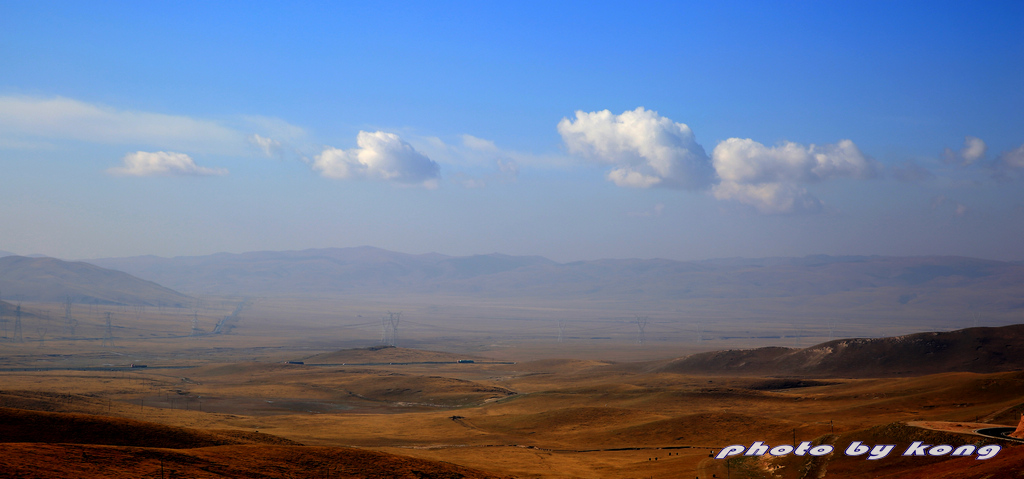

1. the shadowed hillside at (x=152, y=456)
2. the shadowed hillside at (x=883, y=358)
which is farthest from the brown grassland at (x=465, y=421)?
the shadowed hillside at (x=883, y=358)

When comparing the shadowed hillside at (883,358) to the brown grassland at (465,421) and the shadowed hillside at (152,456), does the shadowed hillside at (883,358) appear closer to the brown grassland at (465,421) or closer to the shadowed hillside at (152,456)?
the brown grassland at (465,421)

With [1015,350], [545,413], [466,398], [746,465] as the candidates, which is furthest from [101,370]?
[1015,350]

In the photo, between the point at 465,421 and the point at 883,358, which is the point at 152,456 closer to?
the point at 465,421

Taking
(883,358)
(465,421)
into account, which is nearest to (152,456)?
(465,421)

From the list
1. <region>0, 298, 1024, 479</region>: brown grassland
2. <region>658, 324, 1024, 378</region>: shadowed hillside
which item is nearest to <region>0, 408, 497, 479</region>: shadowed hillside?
<region>0, 298, 1024, 479</region>: brown grassland

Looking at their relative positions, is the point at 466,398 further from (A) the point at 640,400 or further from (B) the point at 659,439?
(B) the point at 659,439
